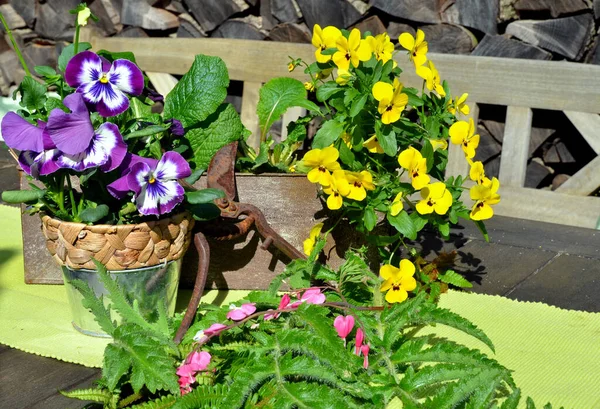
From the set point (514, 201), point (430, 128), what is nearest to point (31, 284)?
point (430, 128)

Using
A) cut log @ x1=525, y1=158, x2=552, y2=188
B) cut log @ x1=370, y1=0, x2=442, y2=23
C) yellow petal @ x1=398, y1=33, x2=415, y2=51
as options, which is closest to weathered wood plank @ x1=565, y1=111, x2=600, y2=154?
cut log @ x1=525, y1=158, x2=552, y2=188

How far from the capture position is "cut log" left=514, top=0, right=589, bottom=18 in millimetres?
2617

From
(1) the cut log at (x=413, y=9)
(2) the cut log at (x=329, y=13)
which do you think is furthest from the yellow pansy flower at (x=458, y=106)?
(2) the cut log at (x=329, y=13)

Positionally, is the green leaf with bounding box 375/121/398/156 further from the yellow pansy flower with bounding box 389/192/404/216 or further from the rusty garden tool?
the rusty garden tool

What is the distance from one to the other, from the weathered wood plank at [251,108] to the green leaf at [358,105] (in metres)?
1.58

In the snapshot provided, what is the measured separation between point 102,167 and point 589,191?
72.2 inches

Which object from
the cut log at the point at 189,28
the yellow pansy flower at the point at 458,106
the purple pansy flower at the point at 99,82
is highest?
the purple pansy flower at the point at 99,82

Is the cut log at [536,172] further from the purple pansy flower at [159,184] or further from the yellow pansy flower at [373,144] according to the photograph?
the purple pansy flower at [159,184]

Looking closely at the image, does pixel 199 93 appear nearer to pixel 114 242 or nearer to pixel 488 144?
pixel 114 242

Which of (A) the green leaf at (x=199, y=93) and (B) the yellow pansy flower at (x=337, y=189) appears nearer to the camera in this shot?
(B) the yellow pansy flower at (x=337, y=189)

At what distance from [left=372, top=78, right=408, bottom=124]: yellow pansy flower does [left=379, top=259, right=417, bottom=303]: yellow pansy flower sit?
0.80ft

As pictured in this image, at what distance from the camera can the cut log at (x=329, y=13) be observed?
2.97m

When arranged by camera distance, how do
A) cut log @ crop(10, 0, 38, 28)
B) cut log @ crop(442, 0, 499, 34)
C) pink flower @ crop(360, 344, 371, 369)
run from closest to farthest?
1. pink flower @ crop(360, 344, 371, 369)
2. cut log @ crop(442, 0, 499, 34)
3. cut log @ crop(10, 0, 38, 28)

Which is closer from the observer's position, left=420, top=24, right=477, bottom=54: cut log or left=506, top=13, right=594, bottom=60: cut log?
left=506, top=13, right=594, bottom=60: cut log
